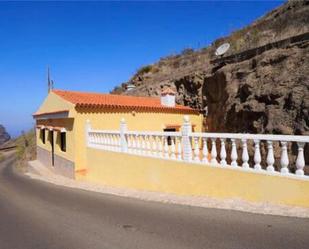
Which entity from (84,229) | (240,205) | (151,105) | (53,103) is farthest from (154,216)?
(53,103)

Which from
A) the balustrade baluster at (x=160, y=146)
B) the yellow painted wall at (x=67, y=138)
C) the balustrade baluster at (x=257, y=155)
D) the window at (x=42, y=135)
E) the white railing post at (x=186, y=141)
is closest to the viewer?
the balustrade baluster at (x=257, y=155)

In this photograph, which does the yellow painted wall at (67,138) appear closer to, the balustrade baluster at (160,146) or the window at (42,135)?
the window at (42,135)

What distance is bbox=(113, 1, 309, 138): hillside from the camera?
1068 centimetres

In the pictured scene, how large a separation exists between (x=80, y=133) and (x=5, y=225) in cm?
735

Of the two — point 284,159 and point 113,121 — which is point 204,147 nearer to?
point 284,159

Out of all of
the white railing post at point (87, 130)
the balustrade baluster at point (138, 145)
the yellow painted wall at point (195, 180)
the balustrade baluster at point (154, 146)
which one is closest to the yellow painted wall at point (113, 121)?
the white railing post at point (87, 130)

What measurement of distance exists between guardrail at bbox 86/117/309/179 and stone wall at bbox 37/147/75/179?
105 inches

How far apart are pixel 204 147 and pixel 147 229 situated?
8.71 feet

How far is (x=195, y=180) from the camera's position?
6852 mm

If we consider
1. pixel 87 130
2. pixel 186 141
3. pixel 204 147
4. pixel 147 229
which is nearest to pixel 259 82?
pixel 186 141

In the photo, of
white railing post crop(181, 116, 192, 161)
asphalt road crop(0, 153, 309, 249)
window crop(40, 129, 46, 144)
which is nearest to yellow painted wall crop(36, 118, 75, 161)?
window crop(40, 129, 46, 144)

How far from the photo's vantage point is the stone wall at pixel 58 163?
13.4m

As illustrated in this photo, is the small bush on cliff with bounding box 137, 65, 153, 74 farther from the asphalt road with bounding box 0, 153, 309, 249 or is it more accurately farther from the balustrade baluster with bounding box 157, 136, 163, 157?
the asphalt road with bounding box 0, 153, 309, 249

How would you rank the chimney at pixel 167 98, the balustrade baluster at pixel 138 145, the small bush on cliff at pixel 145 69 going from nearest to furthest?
the balustrade baluster at pixel 138 145
the chimney at pixel 167 98
the small bush on cliff at pixel 145 69
